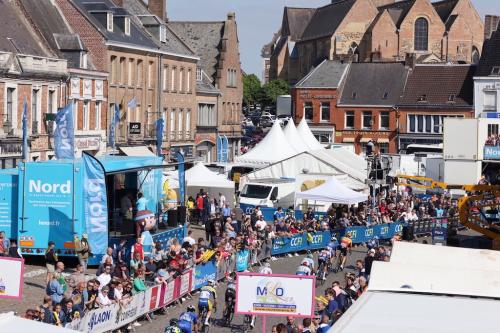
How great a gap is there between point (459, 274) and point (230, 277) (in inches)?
651

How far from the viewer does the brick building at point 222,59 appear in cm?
7600

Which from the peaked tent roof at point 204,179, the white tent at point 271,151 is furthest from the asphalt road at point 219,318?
the white tent at point 271,151

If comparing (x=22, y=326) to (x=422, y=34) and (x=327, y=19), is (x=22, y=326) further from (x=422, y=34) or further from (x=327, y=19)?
(x=327, y=19)

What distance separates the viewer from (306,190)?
45.1m

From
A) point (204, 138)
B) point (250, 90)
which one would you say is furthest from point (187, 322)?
point (250, 90)

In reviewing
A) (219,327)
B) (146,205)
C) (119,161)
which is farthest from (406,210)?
(219,327)

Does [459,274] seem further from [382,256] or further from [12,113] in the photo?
[12,113]

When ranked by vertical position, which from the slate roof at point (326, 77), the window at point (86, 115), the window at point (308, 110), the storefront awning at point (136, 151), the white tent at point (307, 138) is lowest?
the storefront awning at point (136, 151)

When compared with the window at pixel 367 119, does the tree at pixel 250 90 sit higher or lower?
higher

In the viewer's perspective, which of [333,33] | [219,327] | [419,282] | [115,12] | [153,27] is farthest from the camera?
[333,33]

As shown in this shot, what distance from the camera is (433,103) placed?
81.9 m

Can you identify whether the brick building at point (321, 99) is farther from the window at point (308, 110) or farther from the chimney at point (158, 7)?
the chimney at point (158, 7)

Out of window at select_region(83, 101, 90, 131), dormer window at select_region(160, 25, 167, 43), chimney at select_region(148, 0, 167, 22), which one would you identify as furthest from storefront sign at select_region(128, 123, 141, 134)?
chimney at select_region(148, 0, 167, 22)

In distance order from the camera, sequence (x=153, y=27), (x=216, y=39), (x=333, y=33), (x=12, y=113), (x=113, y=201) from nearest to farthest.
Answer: (x=113, y=201) → (x=12, y=113) → (x=153, y=27) → (x=216, y=39) → (x=333, y=33)
